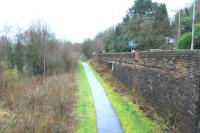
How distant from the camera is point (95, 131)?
396 inches

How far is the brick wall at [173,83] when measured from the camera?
8422mm

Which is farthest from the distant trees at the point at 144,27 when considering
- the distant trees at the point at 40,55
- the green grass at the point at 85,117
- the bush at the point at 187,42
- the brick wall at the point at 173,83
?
the green grass at the point at 85,117

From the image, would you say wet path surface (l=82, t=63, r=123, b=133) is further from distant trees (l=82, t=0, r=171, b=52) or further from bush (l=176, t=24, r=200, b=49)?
distant trees (l=82, t=0, r=171, b=52)

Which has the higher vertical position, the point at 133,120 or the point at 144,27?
the point at 144,27

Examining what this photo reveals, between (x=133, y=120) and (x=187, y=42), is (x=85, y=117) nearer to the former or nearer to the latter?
(x=133, y=120)

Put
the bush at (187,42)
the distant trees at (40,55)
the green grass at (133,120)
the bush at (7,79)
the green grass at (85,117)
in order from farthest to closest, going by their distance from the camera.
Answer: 1. the distant trees at (40,55)
2. the bush at (7,79)
3. the bush at (187,42)
4. the green grass at (85,117)
5. the green grass at (133,120)

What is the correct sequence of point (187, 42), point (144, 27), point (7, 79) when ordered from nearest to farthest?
point (187, 42) < point (7, 79) < point (144, 27)

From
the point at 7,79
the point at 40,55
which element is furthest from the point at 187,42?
the point at 40,55

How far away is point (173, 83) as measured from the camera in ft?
34.7

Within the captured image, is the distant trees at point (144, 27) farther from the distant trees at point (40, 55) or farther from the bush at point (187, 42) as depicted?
the bush at point (187, 42)

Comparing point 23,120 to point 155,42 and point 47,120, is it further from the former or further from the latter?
point 155,42

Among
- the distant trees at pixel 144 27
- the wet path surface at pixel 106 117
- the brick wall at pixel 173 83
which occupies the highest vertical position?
the distant trees at pixel 144 27

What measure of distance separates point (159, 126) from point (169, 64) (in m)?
2.30

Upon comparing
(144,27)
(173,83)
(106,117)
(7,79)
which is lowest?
(106,117)
